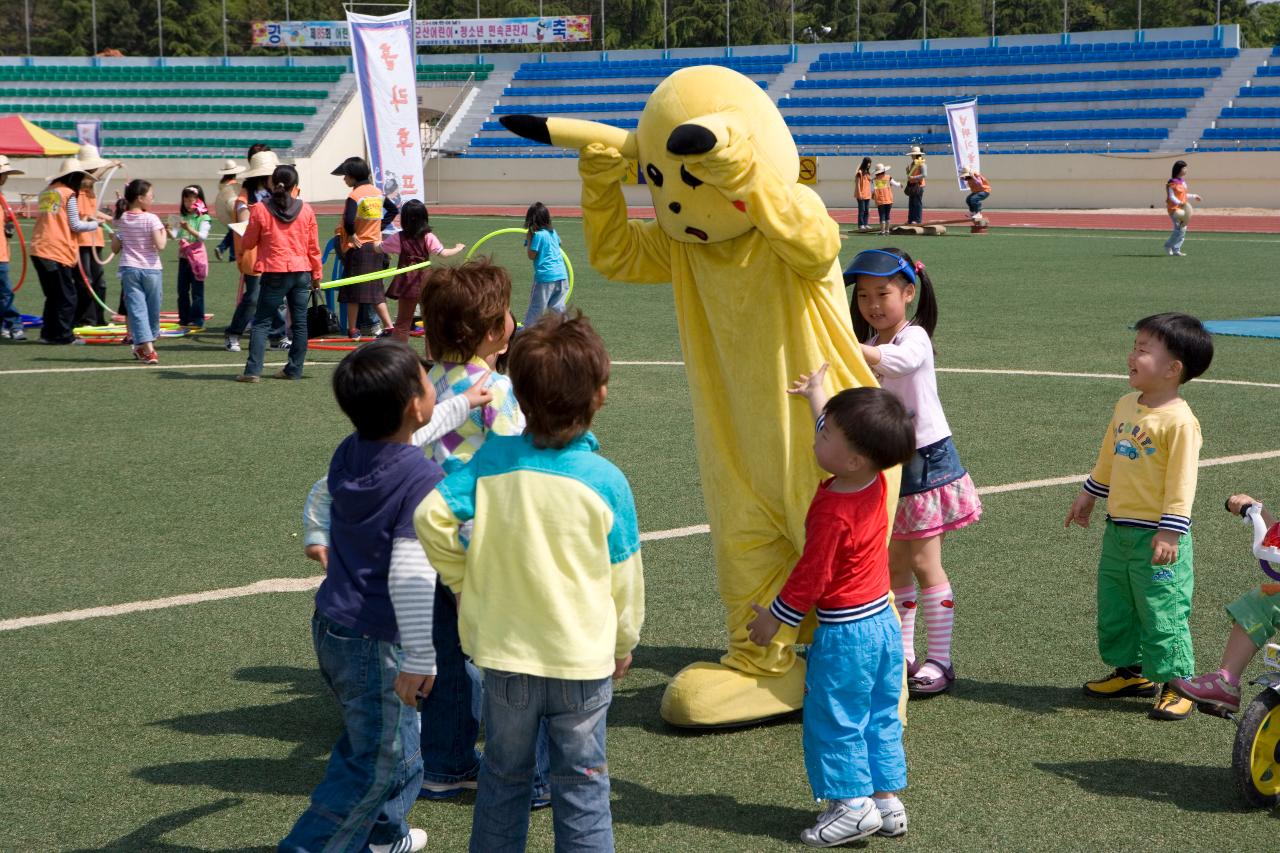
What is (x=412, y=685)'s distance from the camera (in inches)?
126

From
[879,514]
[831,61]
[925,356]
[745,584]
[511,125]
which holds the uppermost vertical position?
[831,61]

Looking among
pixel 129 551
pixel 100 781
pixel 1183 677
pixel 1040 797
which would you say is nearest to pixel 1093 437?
pixel 1183 677

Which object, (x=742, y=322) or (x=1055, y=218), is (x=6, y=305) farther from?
(x=1055, y=218)

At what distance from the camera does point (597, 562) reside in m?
3.10

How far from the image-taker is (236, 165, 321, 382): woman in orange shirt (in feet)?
36.7

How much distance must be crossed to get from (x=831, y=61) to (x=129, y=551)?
4167 centimetres

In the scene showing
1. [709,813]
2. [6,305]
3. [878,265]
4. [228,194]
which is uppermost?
[228,194]

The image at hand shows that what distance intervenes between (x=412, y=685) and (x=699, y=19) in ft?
212

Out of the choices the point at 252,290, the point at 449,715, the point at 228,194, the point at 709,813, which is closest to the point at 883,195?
the point at 228,194

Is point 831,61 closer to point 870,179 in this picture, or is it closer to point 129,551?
point 870,179

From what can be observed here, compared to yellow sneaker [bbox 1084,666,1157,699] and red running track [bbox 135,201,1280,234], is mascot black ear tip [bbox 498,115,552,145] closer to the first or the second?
yellow sneaker [bbox 1084,666,1157,699]

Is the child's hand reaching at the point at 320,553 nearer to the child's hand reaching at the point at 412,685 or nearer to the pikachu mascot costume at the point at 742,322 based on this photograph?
the child's hand reaching at the point at 412,685

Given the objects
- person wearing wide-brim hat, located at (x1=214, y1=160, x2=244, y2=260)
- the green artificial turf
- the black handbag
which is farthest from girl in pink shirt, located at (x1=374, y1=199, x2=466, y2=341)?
person wearing wide-brim hat, located at (x1=214, y1=160, x2=244, y2=260)

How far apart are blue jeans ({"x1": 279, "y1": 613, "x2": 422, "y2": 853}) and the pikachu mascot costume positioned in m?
1.33
